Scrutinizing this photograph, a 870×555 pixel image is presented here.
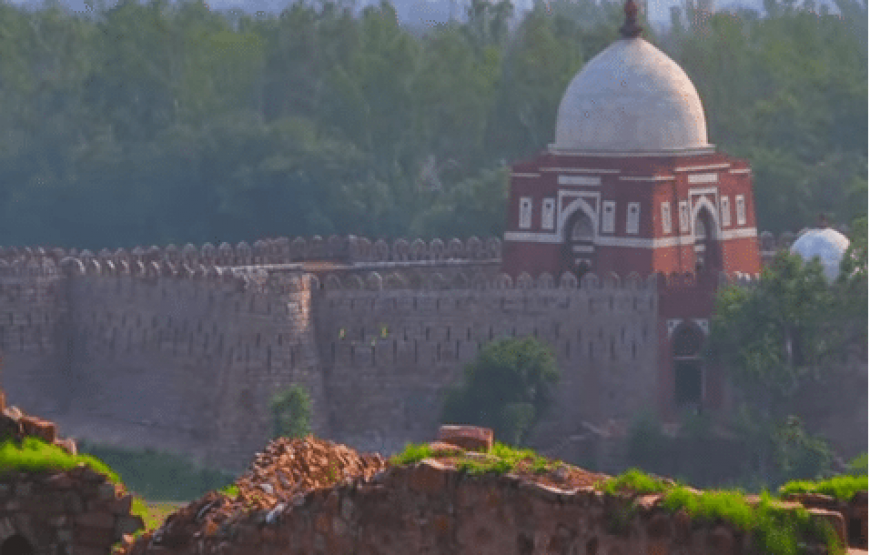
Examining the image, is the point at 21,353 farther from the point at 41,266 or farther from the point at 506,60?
the point at 506,60

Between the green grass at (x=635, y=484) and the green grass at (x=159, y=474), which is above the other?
the green grass at (x=635, y=484)

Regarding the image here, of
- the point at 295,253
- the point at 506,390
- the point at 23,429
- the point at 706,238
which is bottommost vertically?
the point at 506,390

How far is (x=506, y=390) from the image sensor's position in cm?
4450

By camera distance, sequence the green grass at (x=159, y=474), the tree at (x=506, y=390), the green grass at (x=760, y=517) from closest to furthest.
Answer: the green grass at (x=760, y=517)
the green grass at (x=159, y=474)
the tree at (x=506, y=390)

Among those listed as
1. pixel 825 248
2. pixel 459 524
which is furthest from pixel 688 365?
pixel 459 524

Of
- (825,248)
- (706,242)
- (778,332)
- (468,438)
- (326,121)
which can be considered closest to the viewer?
(468,438)

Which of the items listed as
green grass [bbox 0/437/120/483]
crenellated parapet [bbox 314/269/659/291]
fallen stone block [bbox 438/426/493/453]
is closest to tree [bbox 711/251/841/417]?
crenellated parapet [bbox 314/269/659/291]

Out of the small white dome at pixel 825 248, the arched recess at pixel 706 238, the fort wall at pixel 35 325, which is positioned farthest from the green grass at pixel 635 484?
the arched recess at pixel 706 238

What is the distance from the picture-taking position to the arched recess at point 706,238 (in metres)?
48.8

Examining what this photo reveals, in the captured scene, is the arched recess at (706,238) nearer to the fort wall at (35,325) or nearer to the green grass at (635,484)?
the fort wall at (35,325)

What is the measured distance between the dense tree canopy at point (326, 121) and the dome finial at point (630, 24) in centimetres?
694

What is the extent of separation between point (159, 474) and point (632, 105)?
28.6 feet

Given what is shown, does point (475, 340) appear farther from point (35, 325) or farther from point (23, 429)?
point (23, 429)

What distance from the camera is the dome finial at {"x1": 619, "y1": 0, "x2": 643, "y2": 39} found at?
48625 millimetres
